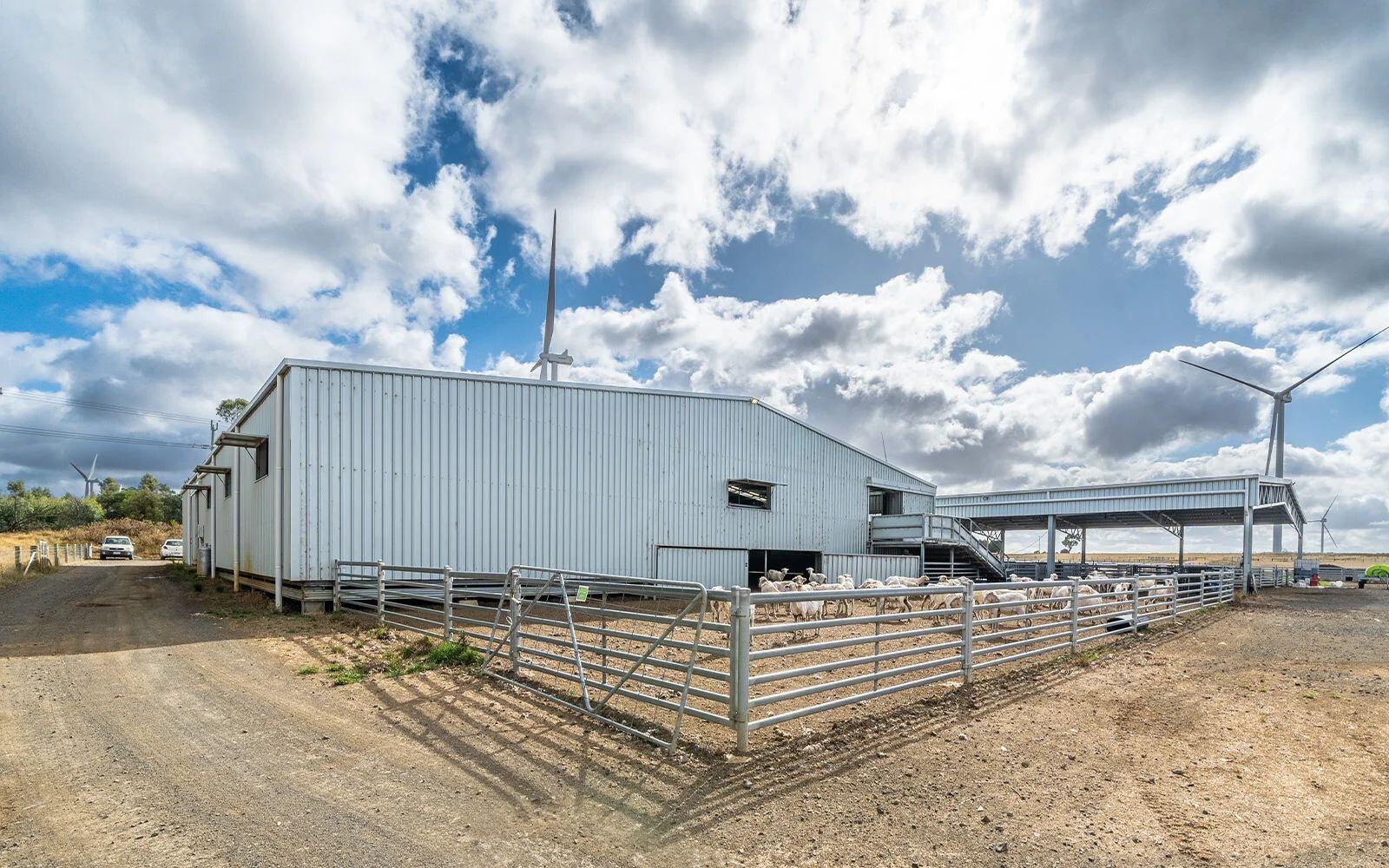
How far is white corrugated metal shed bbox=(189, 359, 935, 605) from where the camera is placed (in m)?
15.6

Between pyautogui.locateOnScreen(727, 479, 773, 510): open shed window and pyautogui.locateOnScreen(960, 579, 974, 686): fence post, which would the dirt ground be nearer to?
pyautogui.locateOnScreen(960, 579, 974, 686): fence post

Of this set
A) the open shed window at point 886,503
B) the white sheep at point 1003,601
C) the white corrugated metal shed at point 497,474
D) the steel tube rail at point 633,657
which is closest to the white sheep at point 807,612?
the white sheep at point 1003,601

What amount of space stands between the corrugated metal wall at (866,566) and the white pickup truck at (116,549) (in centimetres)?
4636

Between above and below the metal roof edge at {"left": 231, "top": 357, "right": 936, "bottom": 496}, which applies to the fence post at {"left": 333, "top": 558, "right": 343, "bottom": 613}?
below

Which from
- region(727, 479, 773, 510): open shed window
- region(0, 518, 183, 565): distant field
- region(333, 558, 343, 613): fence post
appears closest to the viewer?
region(333, 558, 343, 613): fence post

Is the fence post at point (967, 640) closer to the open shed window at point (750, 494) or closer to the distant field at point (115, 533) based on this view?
the open shed window at point (750, 494)

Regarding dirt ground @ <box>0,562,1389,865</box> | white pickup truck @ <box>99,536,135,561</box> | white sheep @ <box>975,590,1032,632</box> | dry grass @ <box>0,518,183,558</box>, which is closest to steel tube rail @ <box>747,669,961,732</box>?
dirt ground @ <box>0,562,1389,865</box>

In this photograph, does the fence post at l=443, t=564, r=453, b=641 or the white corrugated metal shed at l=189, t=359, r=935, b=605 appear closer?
the fence post at l=443, t=564, r=453, b=641

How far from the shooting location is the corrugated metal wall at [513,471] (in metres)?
15.7

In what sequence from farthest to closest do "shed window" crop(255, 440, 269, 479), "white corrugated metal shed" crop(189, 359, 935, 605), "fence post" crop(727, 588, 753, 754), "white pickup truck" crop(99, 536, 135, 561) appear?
"white pickup truck" crop(99, 536, 135, 561) < "shed window" crop(255, 440, 269, 479) < "white corrugated metal shed" crop(189, 359, 935, 605) < "fence post" crop(727, 588, 753, 754)

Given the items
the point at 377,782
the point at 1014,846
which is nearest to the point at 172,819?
the point at 377,782

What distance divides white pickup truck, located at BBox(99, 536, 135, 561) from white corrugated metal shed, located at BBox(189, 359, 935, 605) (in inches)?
1144

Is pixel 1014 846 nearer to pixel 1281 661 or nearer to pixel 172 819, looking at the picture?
pixel 172 819

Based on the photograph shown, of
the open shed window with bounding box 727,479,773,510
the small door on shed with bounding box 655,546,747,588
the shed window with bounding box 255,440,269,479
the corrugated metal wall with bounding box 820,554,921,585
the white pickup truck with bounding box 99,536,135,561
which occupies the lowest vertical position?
the white pickup truck with bounding box 99,536,135,561
